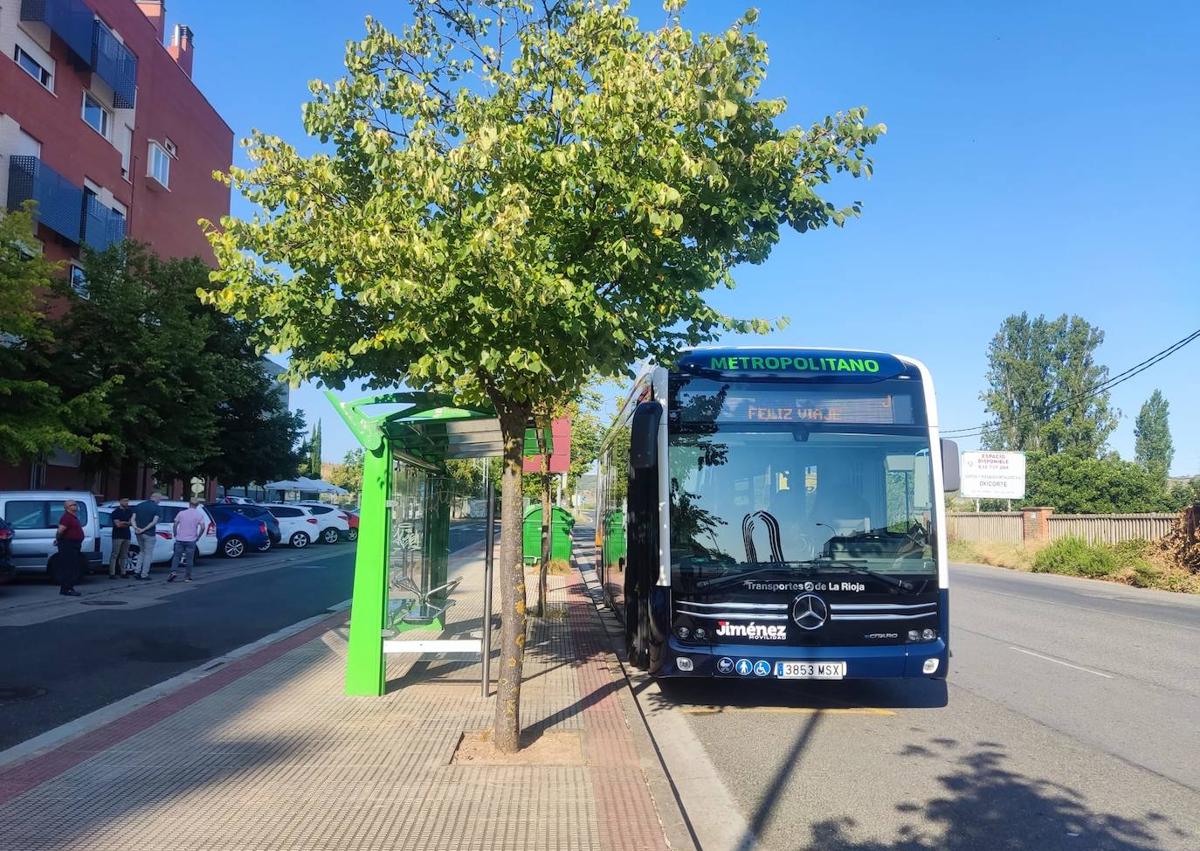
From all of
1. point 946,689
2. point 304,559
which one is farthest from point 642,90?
point 304,559

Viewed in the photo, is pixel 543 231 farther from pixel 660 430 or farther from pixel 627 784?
pixel 627 784

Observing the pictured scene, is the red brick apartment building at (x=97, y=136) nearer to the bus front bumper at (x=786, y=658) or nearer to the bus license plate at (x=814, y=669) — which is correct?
the bus front bumper at (x=786, y=658)

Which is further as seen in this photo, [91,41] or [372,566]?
[91,41]

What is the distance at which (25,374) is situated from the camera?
22.4 m

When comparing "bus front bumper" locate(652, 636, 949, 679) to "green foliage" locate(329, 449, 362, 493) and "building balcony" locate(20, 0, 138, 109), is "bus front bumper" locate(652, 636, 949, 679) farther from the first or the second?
"green foliage" locate(329, 449, 362, 493)

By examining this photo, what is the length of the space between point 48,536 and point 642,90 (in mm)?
15848

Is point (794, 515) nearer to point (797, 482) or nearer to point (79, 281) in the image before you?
point (797, 482)

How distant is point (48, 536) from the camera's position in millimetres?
17125

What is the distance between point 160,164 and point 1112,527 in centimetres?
3534

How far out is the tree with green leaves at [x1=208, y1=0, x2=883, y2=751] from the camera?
18.8 ft

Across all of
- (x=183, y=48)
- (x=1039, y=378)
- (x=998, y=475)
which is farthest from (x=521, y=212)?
(x=1039, y=378)

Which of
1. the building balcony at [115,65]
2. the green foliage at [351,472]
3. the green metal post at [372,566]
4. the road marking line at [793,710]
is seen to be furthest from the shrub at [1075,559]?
the green foliage at [351,472]

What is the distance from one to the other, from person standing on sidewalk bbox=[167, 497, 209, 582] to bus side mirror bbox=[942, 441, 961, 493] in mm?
15371

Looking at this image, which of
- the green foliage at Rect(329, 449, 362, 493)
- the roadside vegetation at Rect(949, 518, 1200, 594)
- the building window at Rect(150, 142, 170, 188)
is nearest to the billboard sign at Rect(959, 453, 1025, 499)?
the roadside vegetation at Rect(949, 518, 1200, 594)
